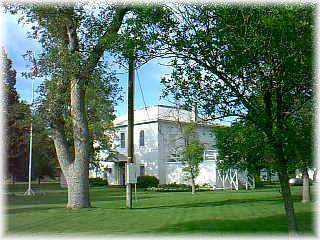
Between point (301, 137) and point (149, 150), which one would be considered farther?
point (149, 150)

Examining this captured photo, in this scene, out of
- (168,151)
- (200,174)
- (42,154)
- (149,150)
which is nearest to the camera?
(200,174)

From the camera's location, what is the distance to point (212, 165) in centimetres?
3744

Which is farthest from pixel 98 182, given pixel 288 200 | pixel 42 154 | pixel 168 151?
pixel 288 200

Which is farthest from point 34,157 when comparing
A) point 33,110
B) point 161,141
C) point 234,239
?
point 234,239

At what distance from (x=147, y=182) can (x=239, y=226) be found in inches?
1107

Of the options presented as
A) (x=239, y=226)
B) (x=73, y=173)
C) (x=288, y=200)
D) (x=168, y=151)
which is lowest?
(x=239, y=226)

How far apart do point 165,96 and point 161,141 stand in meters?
32.9

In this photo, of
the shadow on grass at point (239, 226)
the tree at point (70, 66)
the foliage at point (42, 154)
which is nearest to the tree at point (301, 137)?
the shadow on grass at point (239, 226)

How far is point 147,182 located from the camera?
3934cm

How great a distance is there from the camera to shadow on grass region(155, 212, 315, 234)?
10719 mm

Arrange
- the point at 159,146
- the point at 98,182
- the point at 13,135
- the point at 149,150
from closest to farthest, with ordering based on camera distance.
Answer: the point at 13,135
the point at 159,146
the point at 149,150
the point at 98,182

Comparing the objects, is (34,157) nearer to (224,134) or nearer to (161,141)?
(161,141)

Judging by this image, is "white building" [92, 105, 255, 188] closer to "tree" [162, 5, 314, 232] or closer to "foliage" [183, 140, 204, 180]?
"foliage" [183, 140, 204, 180]

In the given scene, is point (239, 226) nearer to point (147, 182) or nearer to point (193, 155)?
point (193, 155)
